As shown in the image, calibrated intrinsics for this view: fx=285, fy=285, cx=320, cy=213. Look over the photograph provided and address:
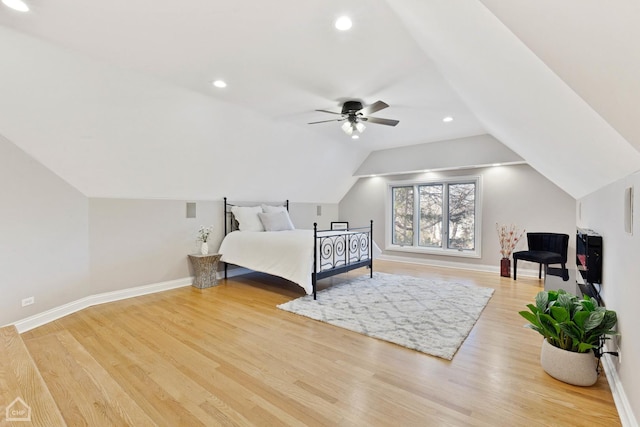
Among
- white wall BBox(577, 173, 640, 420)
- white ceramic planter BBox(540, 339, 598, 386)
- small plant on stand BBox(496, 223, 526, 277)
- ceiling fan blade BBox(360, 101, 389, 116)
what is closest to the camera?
white wall BBox(577, 173, 640, 420)

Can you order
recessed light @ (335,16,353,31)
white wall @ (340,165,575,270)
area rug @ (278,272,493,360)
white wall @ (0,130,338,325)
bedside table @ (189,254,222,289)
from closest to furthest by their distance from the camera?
recessed light @ (335,16,353,31) → area rug @ (278,272,493,360) → white wall @ (0,130,338,325) → bedside table @ (189,254,222,289) → white wall @ (340,165,575,270)

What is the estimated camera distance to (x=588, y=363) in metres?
1.98

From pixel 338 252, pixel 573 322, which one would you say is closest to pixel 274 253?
pixel 338 252

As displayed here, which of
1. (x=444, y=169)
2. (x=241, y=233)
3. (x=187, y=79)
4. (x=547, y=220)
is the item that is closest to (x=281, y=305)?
(x=241, y=233)

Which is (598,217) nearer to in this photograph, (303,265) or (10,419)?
(303,265)

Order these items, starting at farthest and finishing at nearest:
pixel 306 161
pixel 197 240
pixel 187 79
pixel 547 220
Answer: pixel 306 161
pixel 547 220
pixel 197 240
pixel 187 79

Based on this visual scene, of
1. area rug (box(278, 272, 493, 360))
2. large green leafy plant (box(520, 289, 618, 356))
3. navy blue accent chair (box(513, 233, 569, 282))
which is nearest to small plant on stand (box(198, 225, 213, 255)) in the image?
area rug (box(278, 272, 493, 360))

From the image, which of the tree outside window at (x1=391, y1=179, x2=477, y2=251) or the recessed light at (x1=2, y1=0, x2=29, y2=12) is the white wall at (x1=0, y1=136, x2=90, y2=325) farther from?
the tree outside window at (x1=391, y1=179, x2=477, y2=251)

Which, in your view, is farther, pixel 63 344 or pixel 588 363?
pixel 63 344

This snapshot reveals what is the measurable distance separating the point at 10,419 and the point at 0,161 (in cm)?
269

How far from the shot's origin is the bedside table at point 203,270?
449 centimetres

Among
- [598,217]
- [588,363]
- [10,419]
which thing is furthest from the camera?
[598,217]

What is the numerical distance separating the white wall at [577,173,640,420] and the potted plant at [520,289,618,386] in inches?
4.8

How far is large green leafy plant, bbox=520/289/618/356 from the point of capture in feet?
6.29
